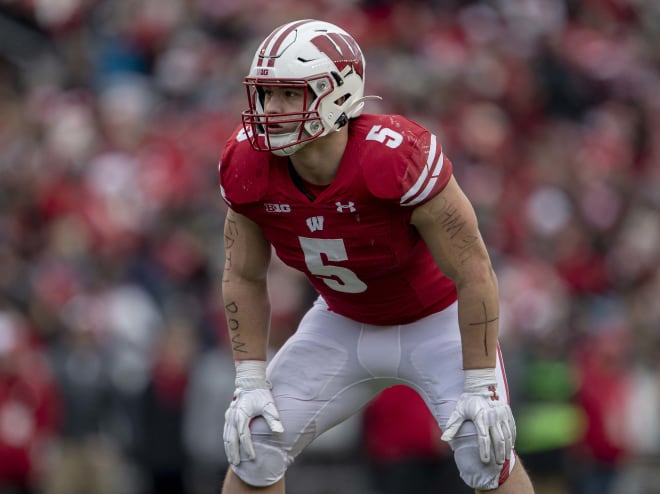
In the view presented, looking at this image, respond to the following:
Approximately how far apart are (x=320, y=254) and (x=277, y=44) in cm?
75

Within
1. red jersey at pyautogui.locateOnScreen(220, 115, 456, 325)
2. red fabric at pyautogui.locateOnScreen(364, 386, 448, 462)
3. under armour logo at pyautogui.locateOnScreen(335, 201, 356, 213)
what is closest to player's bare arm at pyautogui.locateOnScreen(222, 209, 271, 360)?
red jersey at pyautogui.locateOnScreen(220, 115, 456, 325)

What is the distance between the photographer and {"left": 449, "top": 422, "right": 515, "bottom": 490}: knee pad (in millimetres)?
4750

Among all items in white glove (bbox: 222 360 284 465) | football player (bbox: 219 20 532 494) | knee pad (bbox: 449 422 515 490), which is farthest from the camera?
white glove (bbox: 222 360 284 465)

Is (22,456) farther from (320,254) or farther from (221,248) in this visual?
(320,254)

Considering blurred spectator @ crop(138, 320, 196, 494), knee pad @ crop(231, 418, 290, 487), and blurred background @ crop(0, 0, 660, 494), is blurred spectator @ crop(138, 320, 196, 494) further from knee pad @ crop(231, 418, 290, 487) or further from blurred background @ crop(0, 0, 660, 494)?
knee pad @ crop(231, 418, 290, 487)

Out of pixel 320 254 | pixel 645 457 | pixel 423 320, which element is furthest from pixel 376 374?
pixel 645 457

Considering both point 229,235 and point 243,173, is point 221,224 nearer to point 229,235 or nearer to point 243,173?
point 229,235

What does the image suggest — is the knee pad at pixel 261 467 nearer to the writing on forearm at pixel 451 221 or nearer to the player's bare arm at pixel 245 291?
the player's bare arm at pixel 245 291

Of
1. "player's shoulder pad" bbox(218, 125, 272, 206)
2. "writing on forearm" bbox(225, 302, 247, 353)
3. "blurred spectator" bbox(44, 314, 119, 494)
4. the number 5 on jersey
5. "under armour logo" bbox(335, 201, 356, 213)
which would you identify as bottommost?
"blurred spectator" bbox(44, 314, 119, 494)

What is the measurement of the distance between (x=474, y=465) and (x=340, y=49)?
1528mm

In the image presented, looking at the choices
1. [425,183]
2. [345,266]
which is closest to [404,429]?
[345,266]

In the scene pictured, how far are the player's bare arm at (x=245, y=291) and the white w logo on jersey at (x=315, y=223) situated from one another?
0.31 meters

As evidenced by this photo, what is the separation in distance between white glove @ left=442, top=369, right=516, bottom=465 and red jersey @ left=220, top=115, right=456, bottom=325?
1.37ft

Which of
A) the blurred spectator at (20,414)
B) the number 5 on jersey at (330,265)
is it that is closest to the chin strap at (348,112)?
the number 5 on jersey at (330,265)
